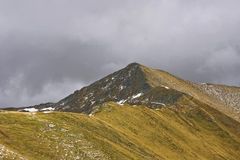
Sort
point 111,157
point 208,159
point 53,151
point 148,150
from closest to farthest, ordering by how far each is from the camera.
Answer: point 53,151, point 111,157, point 148,150, point 208,159

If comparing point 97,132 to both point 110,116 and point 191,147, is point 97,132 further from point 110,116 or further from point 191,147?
point 191,147

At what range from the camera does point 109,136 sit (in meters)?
109

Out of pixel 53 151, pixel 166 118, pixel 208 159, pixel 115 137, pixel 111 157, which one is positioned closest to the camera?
pixel 53 151

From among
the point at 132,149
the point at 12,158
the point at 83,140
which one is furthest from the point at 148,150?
the point at 12,158

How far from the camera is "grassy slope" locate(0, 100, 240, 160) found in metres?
80.9

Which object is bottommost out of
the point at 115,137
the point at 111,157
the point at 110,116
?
the point at 111,157

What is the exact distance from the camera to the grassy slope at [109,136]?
80906 millimetres

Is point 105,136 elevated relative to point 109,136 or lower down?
lower down

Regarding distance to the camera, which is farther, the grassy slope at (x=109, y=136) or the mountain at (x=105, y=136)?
the grassy slope at (x=109, y=136)

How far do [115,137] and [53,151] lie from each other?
34242mm

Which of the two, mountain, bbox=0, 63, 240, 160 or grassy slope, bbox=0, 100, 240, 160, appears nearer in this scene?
mountain, bbox=0, 63, 240, 160

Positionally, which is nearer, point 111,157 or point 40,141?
point 40,141

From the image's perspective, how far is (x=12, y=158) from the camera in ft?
222

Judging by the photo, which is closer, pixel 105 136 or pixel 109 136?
pixel 105 136
